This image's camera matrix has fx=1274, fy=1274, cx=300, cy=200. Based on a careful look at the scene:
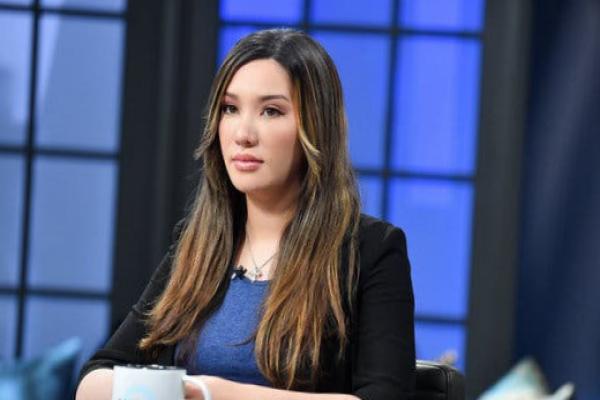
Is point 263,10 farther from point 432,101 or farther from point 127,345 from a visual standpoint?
point 127,345

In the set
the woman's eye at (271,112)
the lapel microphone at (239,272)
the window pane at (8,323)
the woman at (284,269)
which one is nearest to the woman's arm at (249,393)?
the woman at (284,269)

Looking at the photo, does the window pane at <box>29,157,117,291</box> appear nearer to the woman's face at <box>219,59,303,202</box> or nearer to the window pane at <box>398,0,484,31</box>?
the window pane at <box>398,0,484,31</box>

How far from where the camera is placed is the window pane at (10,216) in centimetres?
403

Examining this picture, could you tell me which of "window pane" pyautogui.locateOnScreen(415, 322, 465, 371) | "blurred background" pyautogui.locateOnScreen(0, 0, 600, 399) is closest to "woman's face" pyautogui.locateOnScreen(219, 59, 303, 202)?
"blurred background" pyautogui.locateOnScreen(0, 0, 600, 399)

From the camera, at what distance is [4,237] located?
404cm

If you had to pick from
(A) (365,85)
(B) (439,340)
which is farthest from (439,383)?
(A) (365,85)

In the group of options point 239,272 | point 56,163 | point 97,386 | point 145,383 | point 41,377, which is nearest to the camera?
point 145,383

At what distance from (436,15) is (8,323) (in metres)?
1.67

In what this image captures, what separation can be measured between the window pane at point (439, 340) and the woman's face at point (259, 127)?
2381 millimetres

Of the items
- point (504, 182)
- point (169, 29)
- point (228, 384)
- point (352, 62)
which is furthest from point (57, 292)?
point (228, 384)

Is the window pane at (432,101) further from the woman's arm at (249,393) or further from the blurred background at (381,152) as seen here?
the woman's arm at (249,393)

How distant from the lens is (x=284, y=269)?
1.66 metres

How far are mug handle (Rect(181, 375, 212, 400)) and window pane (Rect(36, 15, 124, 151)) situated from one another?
2741mm

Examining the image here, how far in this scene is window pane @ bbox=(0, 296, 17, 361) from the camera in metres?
4.02
